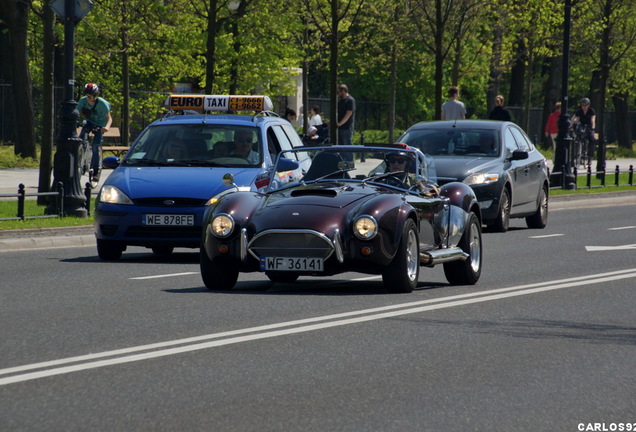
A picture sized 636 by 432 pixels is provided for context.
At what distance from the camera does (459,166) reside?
20344mm

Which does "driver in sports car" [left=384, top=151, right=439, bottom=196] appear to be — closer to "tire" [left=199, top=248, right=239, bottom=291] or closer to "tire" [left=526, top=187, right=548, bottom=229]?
"tire" [left=199, top=248, right=239, bottom=291]

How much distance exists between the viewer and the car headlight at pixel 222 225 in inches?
460

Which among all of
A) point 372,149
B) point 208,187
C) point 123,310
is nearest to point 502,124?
point 208,187

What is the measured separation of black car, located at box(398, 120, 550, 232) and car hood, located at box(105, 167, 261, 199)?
4.55 metres

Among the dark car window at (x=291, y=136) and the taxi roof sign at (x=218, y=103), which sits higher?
the taxi roof sign at (x=218, y=103)

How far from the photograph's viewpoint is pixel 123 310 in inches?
417

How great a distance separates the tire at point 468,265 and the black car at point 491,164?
6.16m

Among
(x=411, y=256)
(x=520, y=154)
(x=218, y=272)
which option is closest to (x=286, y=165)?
(x=218, y=272)

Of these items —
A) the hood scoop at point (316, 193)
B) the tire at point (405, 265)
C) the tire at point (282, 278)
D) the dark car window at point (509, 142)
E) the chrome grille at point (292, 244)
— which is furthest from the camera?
the dark car window at point (509, 142)

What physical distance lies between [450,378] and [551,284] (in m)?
5.87

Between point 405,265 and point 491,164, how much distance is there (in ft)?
30.1

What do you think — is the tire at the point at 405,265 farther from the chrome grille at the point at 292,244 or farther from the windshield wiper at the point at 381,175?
the windshield wiper at the point at 381,175

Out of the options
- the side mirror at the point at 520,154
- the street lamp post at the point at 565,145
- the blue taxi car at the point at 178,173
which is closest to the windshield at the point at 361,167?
the blue taxi car at the point at 178,173

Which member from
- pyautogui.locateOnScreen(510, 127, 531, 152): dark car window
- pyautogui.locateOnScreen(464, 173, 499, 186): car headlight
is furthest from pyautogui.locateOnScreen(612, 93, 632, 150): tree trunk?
pyautogui.locateOnScreen(464, 173, 499, 186): car headlight
